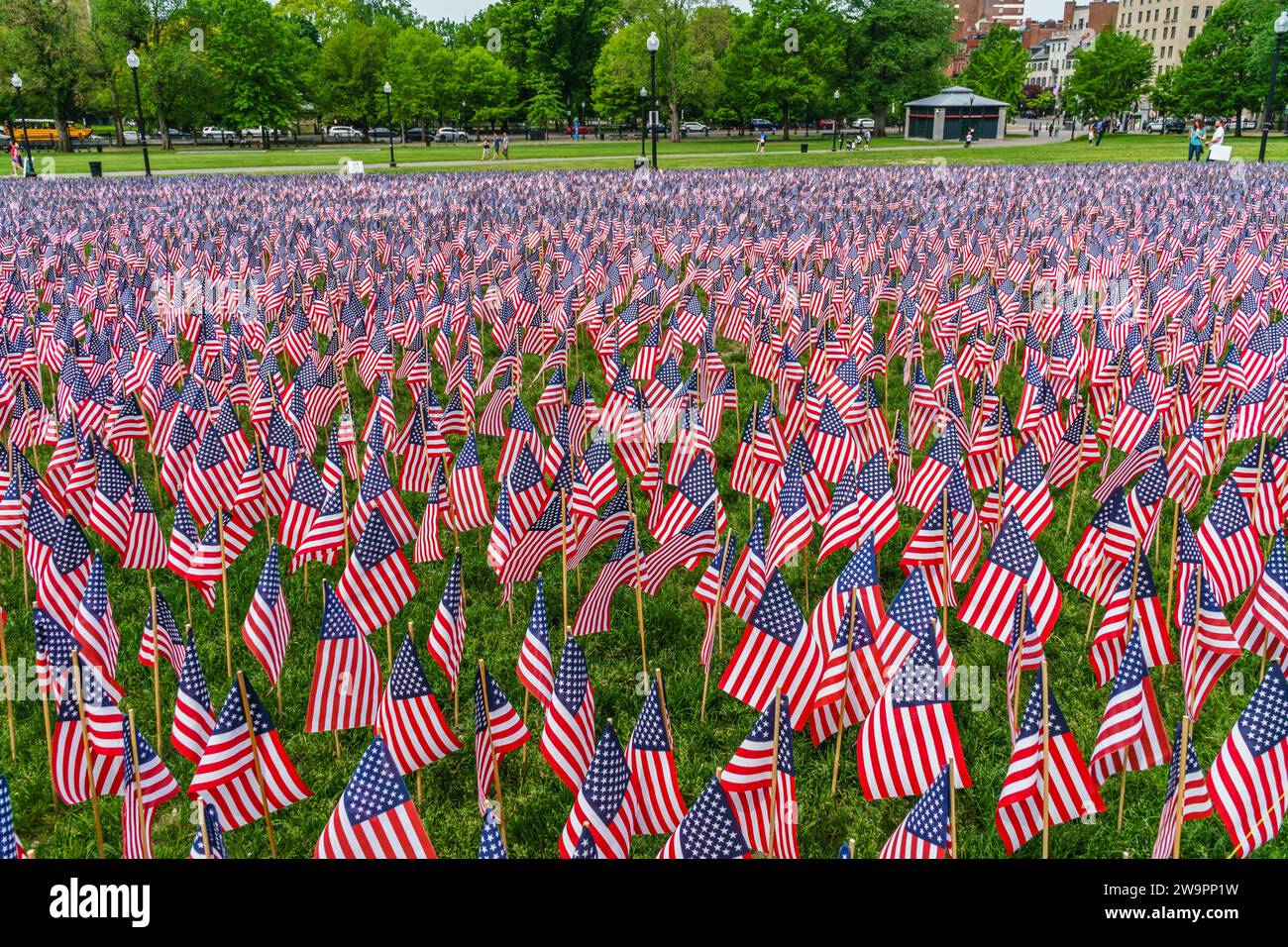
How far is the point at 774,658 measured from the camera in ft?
16.3

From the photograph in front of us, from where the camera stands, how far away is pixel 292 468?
26.4ft

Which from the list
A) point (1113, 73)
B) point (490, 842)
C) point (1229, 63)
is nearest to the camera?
point (490, 842)

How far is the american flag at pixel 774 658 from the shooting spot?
16.1 ft

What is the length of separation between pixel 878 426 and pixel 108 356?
325 inches

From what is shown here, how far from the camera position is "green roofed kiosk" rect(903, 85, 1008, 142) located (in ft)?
244

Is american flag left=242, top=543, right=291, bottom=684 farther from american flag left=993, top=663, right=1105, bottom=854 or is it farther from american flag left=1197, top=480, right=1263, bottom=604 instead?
american flag left=1197, top=480, right=1263, bottom=604

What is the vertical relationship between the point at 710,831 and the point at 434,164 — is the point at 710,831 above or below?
below

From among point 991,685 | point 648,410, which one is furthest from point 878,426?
point 991,685

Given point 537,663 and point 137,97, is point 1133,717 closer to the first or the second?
point 537,663

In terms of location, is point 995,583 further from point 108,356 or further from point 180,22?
point 180,22

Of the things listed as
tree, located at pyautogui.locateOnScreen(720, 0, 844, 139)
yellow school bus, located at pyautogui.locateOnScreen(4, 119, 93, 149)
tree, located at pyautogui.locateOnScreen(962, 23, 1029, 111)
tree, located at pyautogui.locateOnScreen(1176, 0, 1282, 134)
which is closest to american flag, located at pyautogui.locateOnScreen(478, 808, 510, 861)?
yellow school bus, located at pyautogui.locateOnScreen(4, 119, 93, 149)

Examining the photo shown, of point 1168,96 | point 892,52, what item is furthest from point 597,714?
point 1168,96

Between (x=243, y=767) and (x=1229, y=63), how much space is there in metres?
96.3

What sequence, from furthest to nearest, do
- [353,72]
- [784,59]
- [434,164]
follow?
[353,72] → [784,59] → [434,164]
